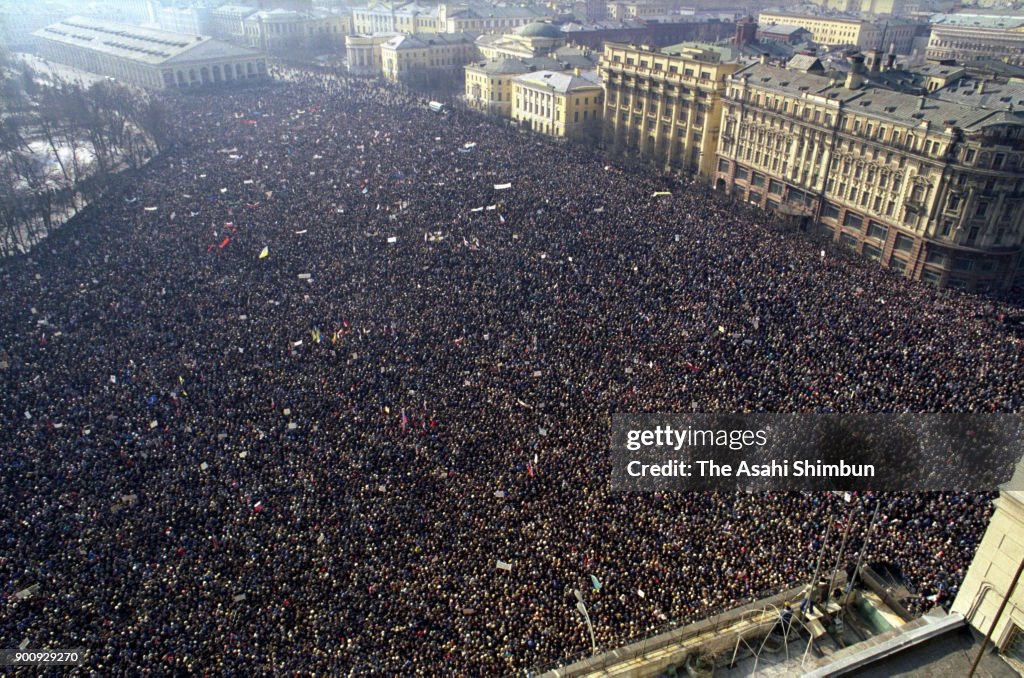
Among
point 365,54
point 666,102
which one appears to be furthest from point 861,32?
point 365,54

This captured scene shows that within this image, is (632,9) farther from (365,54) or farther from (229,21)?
(229,21)

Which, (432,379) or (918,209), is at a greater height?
(918,209)

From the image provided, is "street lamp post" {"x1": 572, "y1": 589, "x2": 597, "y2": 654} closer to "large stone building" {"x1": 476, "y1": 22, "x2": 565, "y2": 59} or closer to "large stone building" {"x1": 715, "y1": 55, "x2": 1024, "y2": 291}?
"large stone building" {"x1": 715, "y1": 55, "x2": 1024, "y2": 291}

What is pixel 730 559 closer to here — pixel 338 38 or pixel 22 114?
pixel 22 114

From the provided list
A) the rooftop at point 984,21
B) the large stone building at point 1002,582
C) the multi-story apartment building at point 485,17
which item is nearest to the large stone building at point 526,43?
the multi-story apartment building at point 485,17

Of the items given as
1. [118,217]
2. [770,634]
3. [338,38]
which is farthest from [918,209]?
[338,38]

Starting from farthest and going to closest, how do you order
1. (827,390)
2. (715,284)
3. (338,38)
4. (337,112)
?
1. (338,38)
2. (337,112)
3. (715,284)
4. (827,390)
